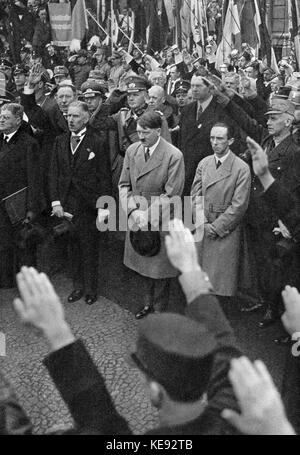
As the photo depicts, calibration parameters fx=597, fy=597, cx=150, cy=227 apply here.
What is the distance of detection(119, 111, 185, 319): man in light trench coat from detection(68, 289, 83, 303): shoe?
646 millimetres

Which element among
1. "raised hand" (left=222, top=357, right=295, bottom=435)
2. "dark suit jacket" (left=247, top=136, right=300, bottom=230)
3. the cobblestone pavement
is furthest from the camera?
"dark suit jacket" (left=247, top=136, right=300, bottom=230)

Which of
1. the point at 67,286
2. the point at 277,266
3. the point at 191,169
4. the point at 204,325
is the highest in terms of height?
the point at 204,325

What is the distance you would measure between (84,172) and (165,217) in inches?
35.2

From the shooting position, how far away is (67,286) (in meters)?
5.58

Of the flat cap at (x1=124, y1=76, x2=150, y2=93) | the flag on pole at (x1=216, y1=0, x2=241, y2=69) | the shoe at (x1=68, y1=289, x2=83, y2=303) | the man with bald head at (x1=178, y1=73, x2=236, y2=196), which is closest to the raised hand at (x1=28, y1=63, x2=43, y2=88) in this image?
the flat cap at (x1=124, y1=76, x2=150, y2=93)

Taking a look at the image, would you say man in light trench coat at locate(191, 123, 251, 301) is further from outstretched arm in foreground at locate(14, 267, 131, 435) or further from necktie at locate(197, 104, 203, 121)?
outstretched arm in foreground at locate(14, 267, 131, 435)

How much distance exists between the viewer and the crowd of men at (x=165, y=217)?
1850 mm

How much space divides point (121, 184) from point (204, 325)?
3027 mm

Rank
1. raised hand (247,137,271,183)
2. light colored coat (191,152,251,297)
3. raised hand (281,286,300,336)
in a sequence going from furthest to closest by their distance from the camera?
light colored coat (191,152,251,297) < raised hand (247,137,271,183) < raised hand (281,286,300,336)

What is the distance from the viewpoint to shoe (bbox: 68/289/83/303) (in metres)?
5.24

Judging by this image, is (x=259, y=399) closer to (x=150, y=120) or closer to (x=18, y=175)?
(x=150, y=120)

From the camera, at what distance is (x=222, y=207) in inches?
182
